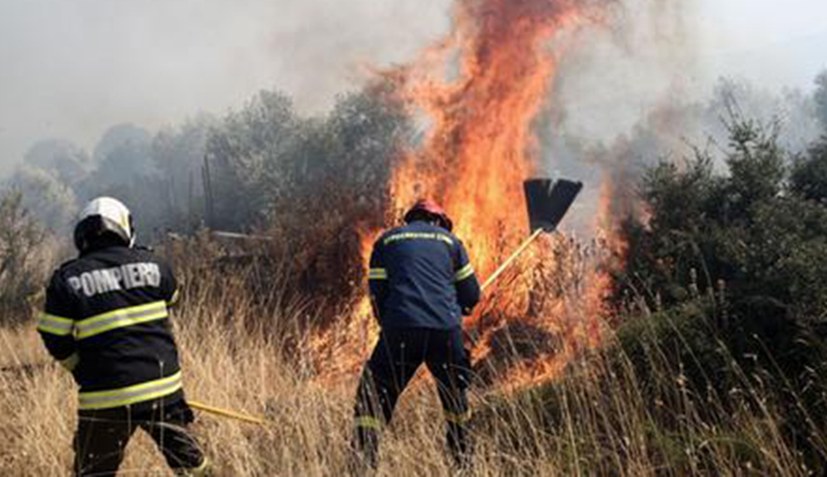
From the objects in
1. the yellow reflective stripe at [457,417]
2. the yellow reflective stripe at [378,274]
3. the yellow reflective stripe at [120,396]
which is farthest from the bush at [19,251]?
the yellow reflective stripe at [457,417]

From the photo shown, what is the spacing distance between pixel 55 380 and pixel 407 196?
17.9 ft

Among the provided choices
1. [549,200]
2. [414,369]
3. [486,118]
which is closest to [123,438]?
[414,369]

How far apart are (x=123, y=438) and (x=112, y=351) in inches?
19.3

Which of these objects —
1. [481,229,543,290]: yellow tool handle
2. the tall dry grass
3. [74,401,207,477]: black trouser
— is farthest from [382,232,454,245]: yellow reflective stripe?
Result: [74,401,207,477]: black trouser

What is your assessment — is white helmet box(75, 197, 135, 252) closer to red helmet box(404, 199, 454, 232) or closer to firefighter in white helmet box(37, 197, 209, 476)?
firefighter in white helmet box(37, 197, 209, 476)

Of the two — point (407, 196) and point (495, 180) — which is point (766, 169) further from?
point (407, 196)

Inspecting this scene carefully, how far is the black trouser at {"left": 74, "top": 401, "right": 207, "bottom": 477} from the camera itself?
407 centimetres

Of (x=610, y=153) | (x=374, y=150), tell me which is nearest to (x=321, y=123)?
(x=374, y=150)

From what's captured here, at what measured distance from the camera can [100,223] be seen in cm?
428

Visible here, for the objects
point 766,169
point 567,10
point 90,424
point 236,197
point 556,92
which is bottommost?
point 236,197

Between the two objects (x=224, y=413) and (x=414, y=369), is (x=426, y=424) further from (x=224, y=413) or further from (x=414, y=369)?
(x=224, y=413)

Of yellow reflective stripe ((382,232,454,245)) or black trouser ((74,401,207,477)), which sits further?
yellow reflective stripe ((382,232,454,245))

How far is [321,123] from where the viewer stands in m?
33.3

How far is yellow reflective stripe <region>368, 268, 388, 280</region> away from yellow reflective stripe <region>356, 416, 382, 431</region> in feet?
3.55
